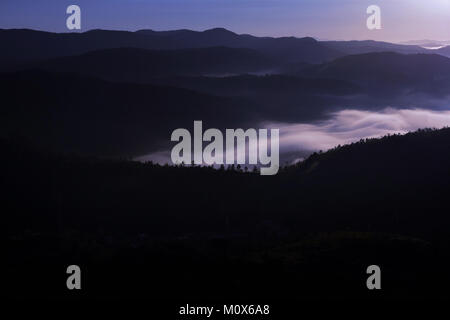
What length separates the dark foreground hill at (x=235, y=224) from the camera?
2381 centimetres

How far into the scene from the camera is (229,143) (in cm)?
17362

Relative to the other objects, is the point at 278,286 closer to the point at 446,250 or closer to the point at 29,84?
the point at 446,250

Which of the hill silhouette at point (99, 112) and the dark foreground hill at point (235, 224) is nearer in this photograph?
the dark foreground hill at point (235, 224)

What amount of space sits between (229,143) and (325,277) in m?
150

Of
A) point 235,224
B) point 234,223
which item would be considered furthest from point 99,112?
point 235,224

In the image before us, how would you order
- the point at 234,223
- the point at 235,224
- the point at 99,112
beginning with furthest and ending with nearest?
the point at 99,112, the point at 234,223, the point at 235,224

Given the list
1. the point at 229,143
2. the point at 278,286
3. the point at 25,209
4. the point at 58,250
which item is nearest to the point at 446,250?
the point at 278,286

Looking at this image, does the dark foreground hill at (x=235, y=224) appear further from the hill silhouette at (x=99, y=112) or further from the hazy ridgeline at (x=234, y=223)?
the hill silhouette at (x=99, y=112)

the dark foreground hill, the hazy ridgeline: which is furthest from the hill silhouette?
the dark foreground hill

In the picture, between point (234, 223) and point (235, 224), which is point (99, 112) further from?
point (235, 224)

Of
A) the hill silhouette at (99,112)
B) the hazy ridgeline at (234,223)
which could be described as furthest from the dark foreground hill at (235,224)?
the hill silhouette at (99,112)

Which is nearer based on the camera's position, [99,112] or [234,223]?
[234,223]

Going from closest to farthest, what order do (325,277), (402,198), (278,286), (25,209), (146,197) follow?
(278,286) → (325,277) → (402,198) → (25,209) → (146,197)

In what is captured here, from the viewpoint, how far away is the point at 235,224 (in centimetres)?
4638
